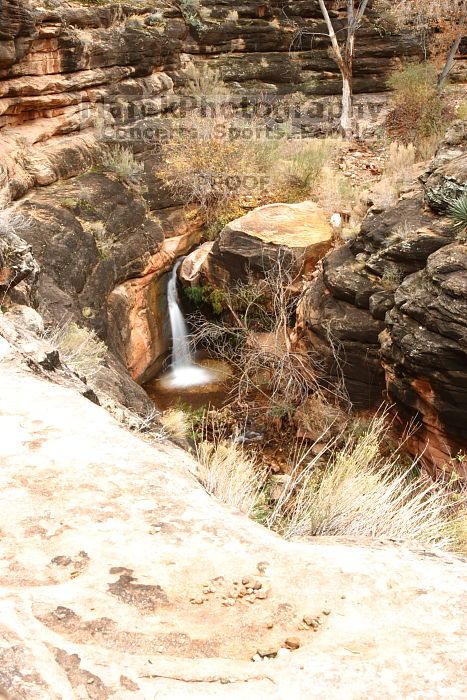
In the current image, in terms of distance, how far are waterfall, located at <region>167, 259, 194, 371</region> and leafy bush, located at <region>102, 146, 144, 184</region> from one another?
1.99 meters

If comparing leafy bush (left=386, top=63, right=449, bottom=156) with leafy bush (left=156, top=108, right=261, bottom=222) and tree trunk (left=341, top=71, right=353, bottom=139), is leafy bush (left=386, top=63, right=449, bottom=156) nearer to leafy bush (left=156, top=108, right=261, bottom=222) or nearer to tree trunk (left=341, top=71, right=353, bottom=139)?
tree trunk (left=341, top=71, right=353, bottom=139)

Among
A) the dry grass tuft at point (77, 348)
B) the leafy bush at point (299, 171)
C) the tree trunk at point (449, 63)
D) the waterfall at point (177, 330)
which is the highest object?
the tree trunk at point (449, 63)

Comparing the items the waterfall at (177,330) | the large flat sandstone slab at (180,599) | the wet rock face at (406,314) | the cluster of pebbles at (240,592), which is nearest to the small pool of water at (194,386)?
the waterfall at (177,330)

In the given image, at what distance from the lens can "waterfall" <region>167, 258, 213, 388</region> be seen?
10328mm

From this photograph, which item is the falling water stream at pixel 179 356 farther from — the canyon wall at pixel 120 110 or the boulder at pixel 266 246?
the boulder at pixel 266 246

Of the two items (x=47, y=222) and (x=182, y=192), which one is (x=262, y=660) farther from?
(x=182, y=192)

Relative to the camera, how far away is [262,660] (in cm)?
176

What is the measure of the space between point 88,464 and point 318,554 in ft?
3.47

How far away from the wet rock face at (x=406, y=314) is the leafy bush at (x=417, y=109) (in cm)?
568

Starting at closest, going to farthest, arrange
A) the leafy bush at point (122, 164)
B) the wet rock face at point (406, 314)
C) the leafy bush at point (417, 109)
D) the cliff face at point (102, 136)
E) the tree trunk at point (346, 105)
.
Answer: the wet rock face at point (406, 314) → the cliff face at point (102, 136) → the leafy bush at point (122, 164) → the leafy bush at point (417, 109) → the tree trunk at point (346, 105)

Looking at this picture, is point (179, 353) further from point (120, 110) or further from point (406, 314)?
point (120, 110)

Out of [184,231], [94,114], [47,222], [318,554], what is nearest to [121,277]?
[47,222]

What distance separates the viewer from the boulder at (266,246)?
1007cm

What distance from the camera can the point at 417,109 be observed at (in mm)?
14117
